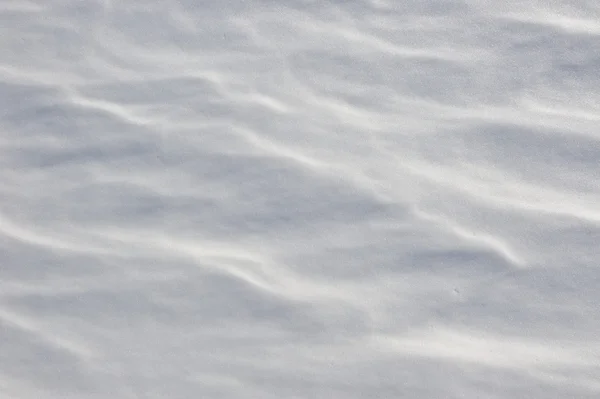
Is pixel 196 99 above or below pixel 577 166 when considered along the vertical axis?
above

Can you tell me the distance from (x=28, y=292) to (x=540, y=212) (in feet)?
4.08

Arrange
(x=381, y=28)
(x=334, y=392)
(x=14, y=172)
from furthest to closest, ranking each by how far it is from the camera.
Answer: (x=381, y=28) < (x=14, y=172) < (x=334, y=392)

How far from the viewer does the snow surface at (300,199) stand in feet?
6.37

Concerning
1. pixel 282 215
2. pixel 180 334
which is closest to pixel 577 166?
pixel 282 215

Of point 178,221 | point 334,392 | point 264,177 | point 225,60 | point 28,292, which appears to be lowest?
point 334,392

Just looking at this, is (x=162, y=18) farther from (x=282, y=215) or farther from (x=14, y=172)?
(x=282, y=215)

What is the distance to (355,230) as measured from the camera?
2201 millimetres

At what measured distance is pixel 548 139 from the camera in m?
2.38

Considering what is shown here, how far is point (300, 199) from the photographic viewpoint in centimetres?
227

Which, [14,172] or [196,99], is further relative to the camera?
[196,99]

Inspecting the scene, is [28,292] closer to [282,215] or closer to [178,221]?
[178,221]

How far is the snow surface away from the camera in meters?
1.94

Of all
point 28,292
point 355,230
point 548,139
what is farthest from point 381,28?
point 28,292

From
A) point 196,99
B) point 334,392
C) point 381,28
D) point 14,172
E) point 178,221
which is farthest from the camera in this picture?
point 381,28
